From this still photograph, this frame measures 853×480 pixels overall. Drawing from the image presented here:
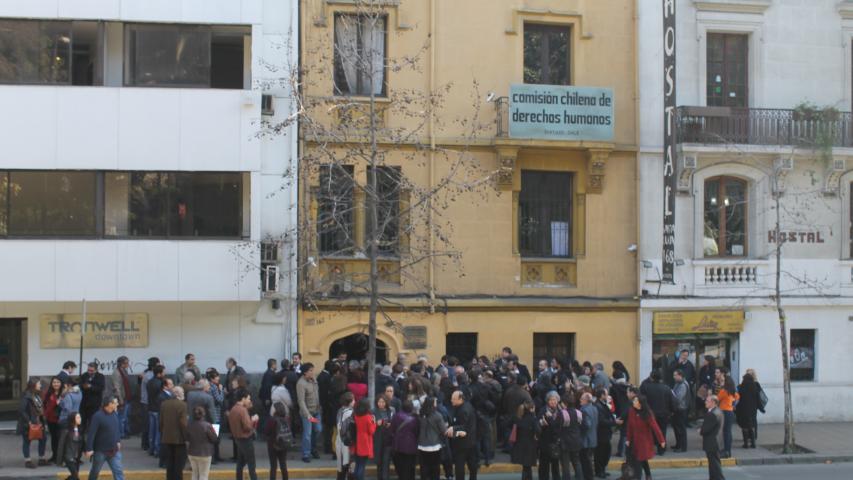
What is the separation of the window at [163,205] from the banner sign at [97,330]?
1827 mm

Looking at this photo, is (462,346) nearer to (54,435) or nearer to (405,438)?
(405,438)

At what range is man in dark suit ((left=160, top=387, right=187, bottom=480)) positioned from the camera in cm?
1656

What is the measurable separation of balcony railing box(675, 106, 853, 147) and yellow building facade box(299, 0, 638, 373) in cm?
136

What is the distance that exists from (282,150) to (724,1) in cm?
1115

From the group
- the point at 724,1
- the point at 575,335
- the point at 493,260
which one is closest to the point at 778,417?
the point at 575,335

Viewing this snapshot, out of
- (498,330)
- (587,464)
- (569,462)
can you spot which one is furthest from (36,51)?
(587,464)

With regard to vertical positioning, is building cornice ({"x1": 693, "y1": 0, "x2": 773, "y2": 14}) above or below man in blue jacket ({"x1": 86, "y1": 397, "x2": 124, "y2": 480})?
above

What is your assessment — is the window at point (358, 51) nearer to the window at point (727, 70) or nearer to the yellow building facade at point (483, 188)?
the yellow building facade at point (483, 188)

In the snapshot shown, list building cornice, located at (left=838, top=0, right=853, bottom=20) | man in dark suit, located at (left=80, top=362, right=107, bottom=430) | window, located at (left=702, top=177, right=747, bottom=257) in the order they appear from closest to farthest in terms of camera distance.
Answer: man in dark suit, located at (left=80, top=362, right=107, bottom=430) → window, located at (left=702, top=177, right=747, bottom=257) → building cornice, located at (left=838, top=0, right=853, bottom=20)

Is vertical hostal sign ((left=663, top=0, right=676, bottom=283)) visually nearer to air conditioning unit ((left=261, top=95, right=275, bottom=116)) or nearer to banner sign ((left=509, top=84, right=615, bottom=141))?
banner sign ((left=509, top=84, right=615, bottom=141))

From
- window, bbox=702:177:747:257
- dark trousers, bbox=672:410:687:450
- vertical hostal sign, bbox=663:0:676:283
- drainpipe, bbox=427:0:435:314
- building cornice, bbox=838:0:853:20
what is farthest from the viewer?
building cornice, bbox=838:0:853:20

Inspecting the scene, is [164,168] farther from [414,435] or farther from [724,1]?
[724,1]

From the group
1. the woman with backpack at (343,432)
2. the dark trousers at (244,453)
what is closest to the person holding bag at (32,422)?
the dark trousers at (244,453)

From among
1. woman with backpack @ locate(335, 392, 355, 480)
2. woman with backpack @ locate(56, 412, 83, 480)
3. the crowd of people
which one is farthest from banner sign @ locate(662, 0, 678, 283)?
woman with backpack @ locate(56, 412, 83, 480)
